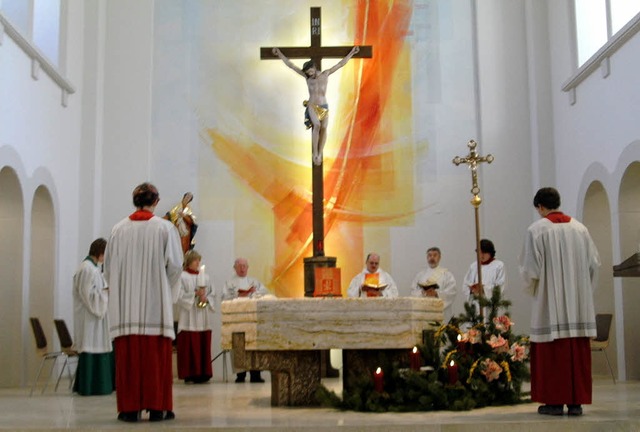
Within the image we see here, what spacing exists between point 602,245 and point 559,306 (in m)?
6.05

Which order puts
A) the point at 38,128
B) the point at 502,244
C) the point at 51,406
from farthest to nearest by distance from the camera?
the point at 502,244 < the point at 38,128 < the point at 51,406

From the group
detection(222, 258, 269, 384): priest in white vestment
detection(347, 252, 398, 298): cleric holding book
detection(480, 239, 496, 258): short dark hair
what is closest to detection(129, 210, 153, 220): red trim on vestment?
detection(222, 258, 269, 384): priest in white vestment

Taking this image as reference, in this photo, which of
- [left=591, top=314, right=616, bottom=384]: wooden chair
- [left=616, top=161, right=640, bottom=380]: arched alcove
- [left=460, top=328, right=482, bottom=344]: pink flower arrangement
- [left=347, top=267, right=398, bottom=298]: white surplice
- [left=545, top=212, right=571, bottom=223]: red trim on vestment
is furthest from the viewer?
[left=347, top=267, right=398, bottom=298]: white surplice

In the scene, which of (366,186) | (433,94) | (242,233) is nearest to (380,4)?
(433,94)

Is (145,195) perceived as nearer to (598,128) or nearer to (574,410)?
(574,410)

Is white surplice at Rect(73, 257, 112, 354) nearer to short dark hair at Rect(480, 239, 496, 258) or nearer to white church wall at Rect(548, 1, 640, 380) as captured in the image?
short dark hair at Rect(480, 239, 496, 258)

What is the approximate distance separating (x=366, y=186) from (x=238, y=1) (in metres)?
3.56

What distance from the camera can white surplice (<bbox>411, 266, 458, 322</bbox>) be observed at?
12750 millimetres

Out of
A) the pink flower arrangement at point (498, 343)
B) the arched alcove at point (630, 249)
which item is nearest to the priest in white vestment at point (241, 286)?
the arched alcove at point (630, 249)

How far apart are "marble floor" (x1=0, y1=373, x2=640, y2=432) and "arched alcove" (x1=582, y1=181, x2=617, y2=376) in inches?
112

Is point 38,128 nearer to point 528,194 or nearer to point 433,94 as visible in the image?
point 433,94

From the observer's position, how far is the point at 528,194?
13766 mm

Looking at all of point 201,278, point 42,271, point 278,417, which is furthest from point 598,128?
point 42,271

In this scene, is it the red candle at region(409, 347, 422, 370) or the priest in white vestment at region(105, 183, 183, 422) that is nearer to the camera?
the priest in white vestment at region(105, 183, 183, 422)
